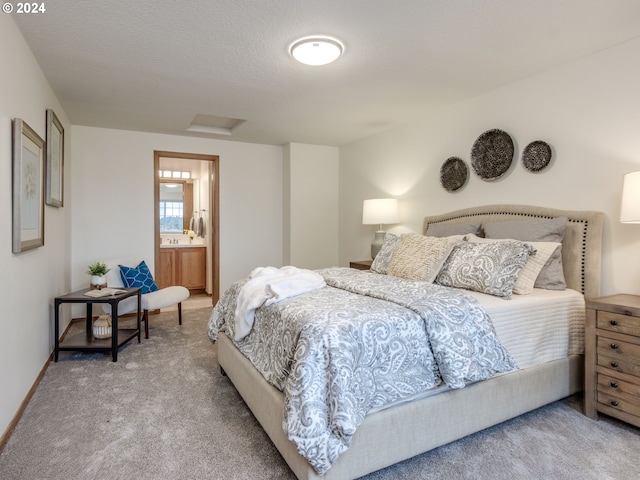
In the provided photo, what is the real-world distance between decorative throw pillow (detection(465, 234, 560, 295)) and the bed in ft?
0.24

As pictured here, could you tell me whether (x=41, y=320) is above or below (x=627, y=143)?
below

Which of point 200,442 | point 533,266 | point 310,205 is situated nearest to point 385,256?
point 533,266

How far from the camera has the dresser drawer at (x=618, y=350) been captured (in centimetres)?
201

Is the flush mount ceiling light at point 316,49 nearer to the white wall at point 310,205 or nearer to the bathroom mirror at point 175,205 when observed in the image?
the white wall at point 310,205

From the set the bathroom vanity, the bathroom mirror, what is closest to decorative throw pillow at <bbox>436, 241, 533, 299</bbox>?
the bathroom vanity

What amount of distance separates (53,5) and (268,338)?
2.10 meters

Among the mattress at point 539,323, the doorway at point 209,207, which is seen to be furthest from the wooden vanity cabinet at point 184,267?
the mattress at point 539,323

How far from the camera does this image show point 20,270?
2277 mm

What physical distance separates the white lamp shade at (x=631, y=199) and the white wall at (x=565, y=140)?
35cm

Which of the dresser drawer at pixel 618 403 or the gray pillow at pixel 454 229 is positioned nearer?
the dresser drawer at pixel 618 403

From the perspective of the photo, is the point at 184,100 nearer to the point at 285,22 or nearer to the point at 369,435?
the point at 285,22

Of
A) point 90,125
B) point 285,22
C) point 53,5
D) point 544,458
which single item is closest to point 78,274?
point 90,125

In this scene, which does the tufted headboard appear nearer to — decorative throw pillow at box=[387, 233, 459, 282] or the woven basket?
decorative throw pillow at box=[387, 233, 459, 282]

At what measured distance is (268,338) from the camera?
204 cm
